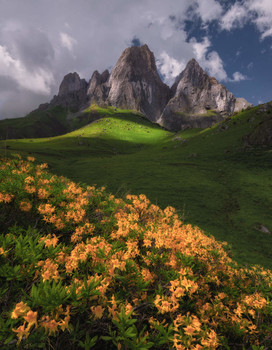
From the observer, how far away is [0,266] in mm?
2959

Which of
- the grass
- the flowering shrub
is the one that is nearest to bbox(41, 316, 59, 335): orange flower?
the flowering shrub

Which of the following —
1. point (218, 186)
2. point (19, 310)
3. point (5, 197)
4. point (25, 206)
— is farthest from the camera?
point (218, 186)

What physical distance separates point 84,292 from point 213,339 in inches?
77.2

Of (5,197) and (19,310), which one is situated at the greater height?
(5,197)

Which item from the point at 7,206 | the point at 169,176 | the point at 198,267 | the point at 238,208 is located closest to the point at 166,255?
the point at 198,267

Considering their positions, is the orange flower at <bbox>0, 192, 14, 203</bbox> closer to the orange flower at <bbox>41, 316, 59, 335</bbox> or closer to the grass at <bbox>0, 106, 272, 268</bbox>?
the orange flower at <bbox>41, 316, 59, 335</bbox>

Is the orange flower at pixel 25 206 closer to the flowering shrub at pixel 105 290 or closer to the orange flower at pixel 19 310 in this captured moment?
the flowering shrub at pixel 105 290

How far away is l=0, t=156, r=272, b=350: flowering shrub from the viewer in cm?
224

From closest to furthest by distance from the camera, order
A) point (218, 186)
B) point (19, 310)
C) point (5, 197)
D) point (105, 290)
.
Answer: point (19, 310) < point (105, 290) < point (5, 197) < point (218, 186)

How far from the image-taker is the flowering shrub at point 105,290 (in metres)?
2.24

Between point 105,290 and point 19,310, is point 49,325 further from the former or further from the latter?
point 105,290

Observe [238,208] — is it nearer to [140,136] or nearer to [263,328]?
[263,328]

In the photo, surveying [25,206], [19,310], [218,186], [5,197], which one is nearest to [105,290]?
[19,310]

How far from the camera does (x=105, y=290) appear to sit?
101 inches
